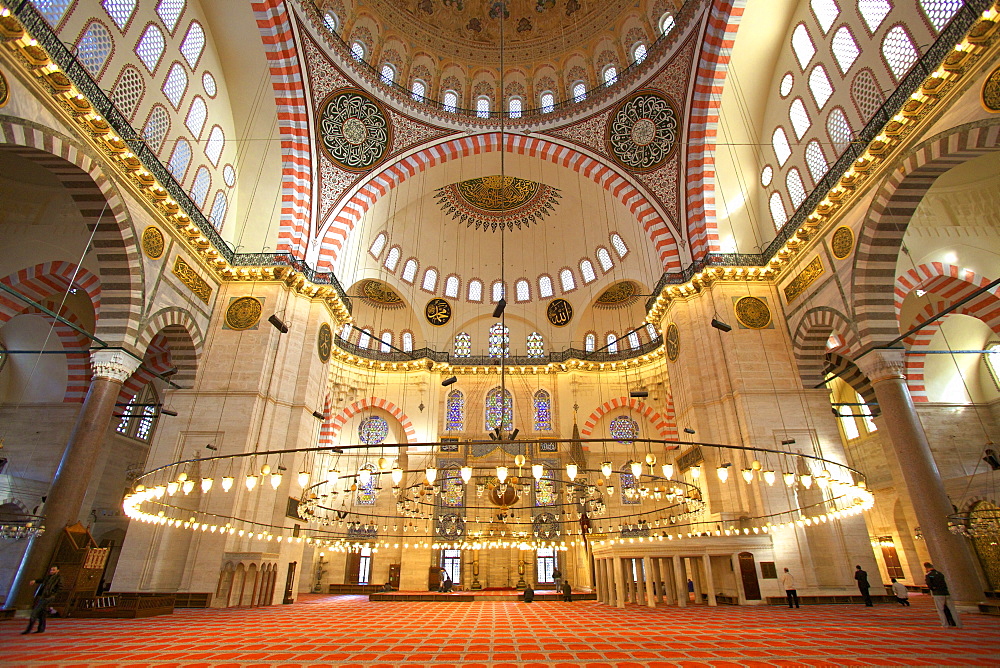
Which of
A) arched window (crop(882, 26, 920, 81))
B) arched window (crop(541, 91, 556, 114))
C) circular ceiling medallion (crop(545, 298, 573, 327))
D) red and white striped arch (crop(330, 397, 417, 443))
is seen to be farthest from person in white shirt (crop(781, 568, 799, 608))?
arched window (crop(541, 91, 556, 114))

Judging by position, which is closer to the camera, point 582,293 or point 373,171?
point 373,171

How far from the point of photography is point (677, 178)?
13.7 meters

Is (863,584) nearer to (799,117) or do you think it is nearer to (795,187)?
(795,187)

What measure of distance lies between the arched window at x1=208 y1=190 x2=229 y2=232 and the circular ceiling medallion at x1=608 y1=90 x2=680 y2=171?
10717 mm

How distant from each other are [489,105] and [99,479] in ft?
53.8

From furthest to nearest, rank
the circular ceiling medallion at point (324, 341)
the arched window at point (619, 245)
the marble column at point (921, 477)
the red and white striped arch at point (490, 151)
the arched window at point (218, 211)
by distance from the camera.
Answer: the arched window at point (619, 245)
the red and white striped arch at point (490, 151)
the circular ceiling medallion at point (324, 341)
the arched window at point (218, 211)
the marble column at point (921, 477)

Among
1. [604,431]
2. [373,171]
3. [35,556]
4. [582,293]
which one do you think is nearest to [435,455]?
[604,431]

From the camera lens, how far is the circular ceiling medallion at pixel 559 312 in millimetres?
19750

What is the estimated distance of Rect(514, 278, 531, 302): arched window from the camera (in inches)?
804

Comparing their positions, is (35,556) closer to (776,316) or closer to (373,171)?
(373,171)

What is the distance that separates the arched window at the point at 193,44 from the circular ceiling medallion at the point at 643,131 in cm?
1060

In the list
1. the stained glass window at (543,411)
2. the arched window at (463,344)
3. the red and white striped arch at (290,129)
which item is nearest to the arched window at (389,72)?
the red and white striped arch at (290,129)

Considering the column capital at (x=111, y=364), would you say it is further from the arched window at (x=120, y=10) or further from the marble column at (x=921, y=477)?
the marble column at (x=921, y=477)

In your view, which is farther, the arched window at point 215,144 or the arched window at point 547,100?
the arched window at point 547,100
